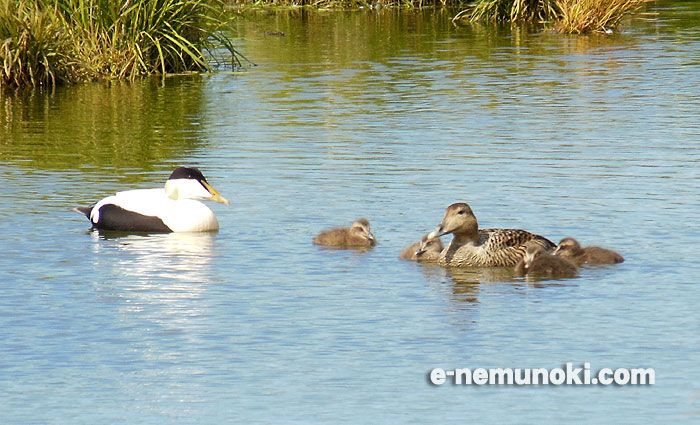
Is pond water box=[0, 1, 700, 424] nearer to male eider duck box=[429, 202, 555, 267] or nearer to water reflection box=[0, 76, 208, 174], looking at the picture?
water reflection box=[0, 76, 208, 174]

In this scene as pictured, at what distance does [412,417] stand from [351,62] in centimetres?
2007

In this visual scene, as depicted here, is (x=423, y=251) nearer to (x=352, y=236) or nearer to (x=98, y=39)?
(x=352, y=236)

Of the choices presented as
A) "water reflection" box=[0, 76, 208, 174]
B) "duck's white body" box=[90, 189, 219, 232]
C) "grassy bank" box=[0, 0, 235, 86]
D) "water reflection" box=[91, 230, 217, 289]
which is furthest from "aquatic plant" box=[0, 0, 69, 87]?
"water reflection" box=[91, 230, 217, 289]

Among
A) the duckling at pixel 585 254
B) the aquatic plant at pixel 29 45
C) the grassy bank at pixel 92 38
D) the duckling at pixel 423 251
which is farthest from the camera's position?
the grassy bank at pixel 92 38

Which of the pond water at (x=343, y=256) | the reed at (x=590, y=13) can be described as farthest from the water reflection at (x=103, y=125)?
the reed at (x=590, y=13)

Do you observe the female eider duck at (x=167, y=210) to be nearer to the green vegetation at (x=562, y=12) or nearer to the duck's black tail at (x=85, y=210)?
the duck's black tail at (x=85, y=210)

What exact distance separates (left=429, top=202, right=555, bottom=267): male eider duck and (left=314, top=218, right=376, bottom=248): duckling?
2.20 feet

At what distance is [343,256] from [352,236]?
0.22 m

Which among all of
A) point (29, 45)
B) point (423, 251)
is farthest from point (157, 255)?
point (29, 45)

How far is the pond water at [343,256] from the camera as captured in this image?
318 inches

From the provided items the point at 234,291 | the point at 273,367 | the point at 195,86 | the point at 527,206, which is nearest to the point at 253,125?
the point at 195,86

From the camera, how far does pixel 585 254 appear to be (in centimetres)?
1098

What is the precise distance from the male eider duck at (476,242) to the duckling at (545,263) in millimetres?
243

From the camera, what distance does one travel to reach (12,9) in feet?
74.2
